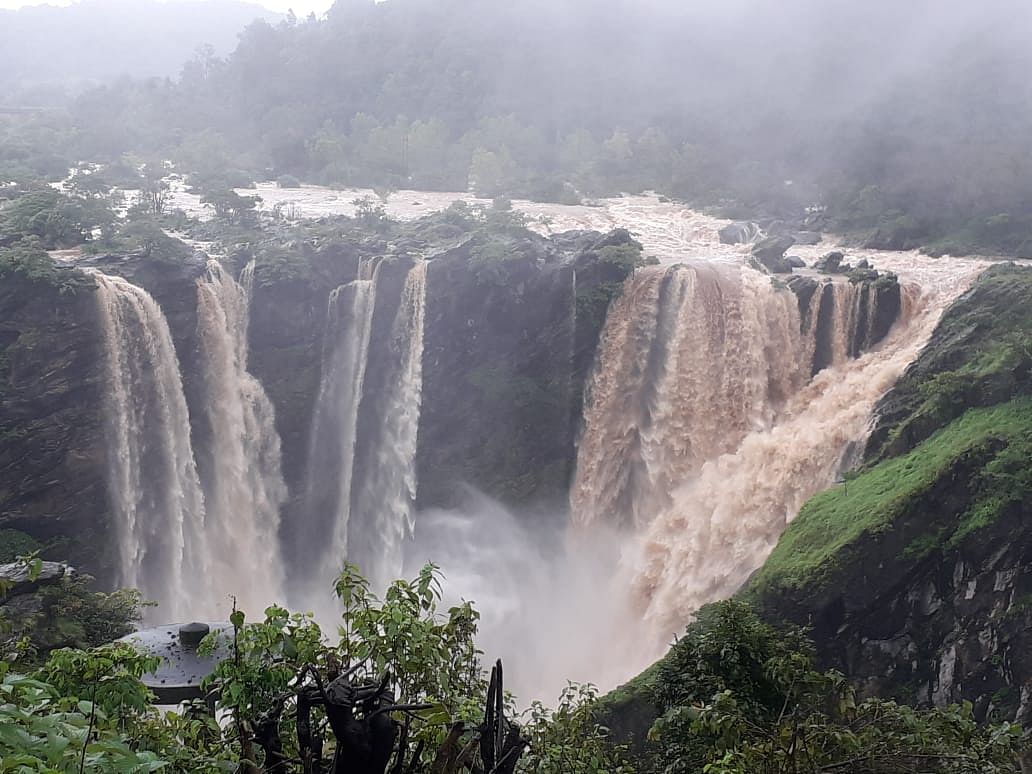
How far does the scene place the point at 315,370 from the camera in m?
23.2

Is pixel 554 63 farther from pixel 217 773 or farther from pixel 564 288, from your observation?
pixel 217 773

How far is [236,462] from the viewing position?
22156mm

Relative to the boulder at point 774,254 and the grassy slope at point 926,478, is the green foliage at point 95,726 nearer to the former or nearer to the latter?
the grassy slope at point 926,478

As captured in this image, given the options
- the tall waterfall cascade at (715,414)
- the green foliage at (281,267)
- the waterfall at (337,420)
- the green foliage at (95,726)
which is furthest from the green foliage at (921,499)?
the green foliage at (281,267)

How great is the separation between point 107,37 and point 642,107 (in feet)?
228

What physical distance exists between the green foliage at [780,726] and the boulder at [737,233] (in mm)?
22748

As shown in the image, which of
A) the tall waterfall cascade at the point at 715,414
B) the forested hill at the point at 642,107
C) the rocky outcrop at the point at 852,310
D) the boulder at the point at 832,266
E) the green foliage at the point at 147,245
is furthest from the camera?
the forested hill at the point at 642,107

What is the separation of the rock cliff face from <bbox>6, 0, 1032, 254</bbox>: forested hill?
1477 centimetres

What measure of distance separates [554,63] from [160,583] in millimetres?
41811

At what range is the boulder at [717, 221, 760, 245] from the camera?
95.5 feet

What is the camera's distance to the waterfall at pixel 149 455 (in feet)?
64.3

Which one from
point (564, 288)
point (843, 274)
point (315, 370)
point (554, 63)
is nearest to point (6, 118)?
point (554, 63)

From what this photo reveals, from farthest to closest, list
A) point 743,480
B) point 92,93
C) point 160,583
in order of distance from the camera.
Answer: point 92,93 < point 160,583 < point 743,480

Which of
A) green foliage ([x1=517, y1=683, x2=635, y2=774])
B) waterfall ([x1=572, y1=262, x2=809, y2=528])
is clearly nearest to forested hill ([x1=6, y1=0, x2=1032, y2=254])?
waterfall ([x1=572, y1=262, x2=809, y2=528])
